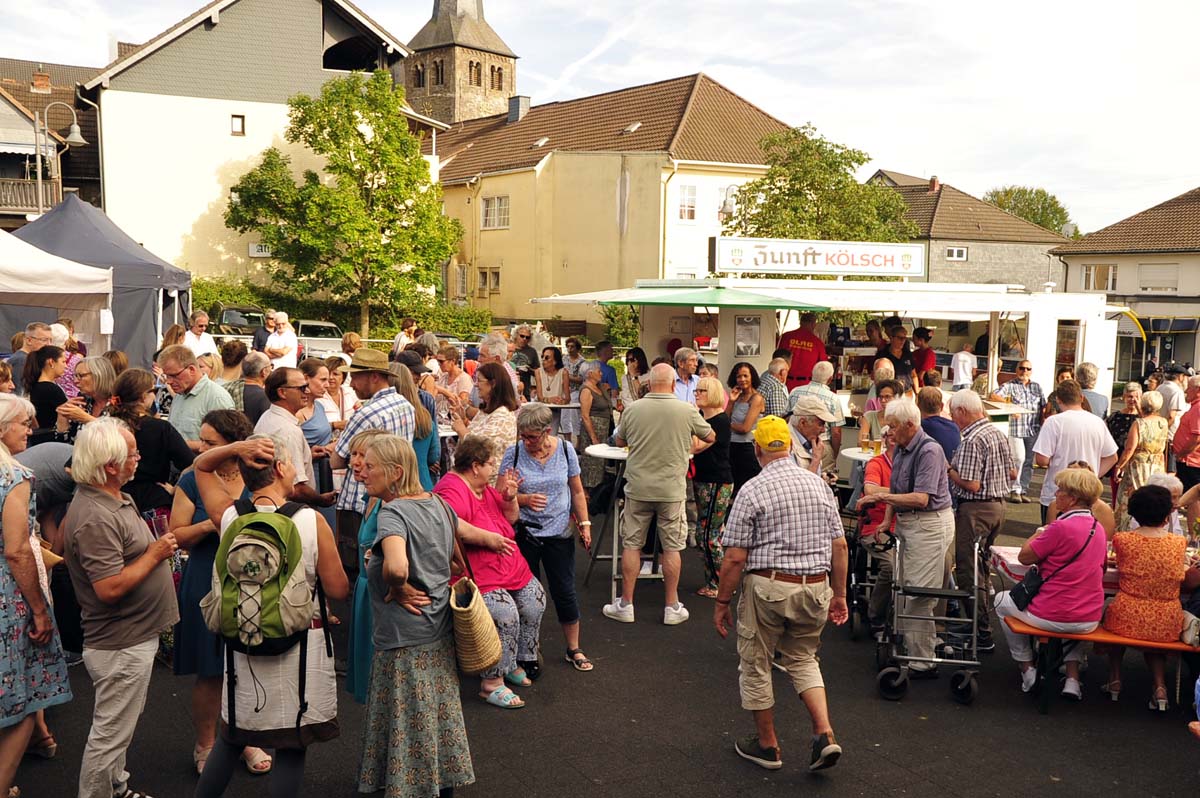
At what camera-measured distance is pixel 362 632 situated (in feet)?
14.1

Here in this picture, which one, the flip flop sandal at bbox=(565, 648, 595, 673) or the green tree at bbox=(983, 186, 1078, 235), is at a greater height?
the green tree at bbox=(983, 186, 1078, 235)

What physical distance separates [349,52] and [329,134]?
7.64 m

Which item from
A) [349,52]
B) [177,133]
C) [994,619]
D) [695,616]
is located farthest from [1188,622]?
[349,52]

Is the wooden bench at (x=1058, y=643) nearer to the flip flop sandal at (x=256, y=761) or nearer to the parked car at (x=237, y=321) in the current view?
the flip flop sandal at (x=256, y=761)

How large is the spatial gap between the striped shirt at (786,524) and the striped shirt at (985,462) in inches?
87.4

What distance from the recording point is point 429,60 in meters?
71.9

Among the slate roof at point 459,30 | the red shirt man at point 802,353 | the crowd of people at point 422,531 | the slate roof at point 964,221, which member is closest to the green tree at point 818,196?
the red shirt man at point 802,353

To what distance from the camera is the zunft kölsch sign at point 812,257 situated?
1344cm

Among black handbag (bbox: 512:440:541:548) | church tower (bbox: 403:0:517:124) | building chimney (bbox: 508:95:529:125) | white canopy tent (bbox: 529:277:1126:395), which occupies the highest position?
church tower (bbox: 403:0:517:124)

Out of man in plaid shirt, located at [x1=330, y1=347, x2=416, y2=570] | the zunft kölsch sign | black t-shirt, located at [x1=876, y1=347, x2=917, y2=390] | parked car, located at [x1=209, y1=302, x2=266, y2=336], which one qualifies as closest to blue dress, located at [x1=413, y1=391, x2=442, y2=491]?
man in plaid shirt, located at [x1=330, y1=347, x2=416, y2=570]

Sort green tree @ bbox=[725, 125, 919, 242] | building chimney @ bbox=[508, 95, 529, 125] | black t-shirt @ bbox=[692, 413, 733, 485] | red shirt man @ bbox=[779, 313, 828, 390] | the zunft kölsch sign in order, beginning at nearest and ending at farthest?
black t-shirt @ bbox=[692, 413, 733, 485]
red shirt man @ bbox=[779, 313, 828, 390]
the zunft kölsch sign
green tree @ bbox=[725, 125, 919, 242]
building chimney @ bbox=[508, 95, 529, 125]

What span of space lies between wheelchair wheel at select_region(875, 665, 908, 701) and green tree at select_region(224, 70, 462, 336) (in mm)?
25672

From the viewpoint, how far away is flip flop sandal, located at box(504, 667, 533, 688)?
5813 millimetres

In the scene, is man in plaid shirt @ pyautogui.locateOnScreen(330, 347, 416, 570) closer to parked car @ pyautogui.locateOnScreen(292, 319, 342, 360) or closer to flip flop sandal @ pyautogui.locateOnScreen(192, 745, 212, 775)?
flip flop sandal @ pyautogui.locateOnScreen(192, 745, 212, 775)
